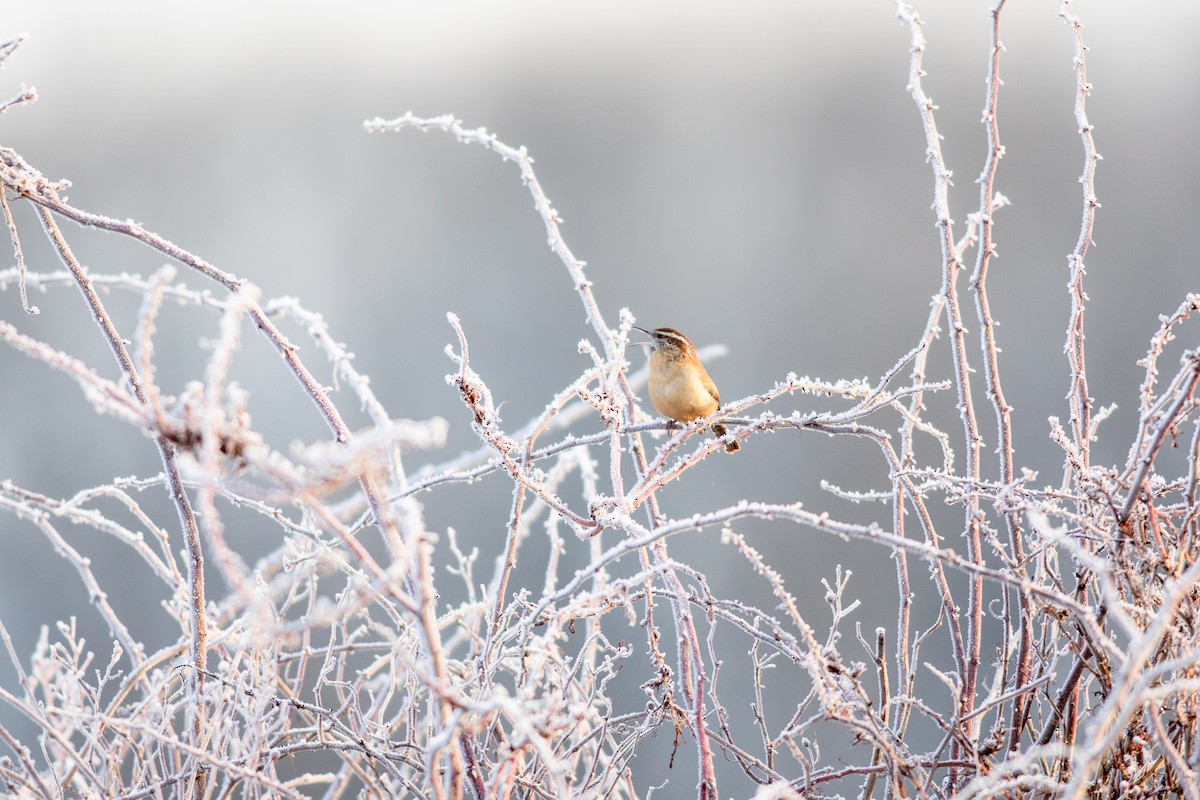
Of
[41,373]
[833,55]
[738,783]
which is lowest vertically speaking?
[738,783]

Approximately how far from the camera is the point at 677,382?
93.0 inches

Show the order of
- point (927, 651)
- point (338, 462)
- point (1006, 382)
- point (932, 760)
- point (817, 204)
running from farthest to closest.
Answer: point (817, 204) < point (1006, 382) < point (927, 651) < point (932, 760) < point (338, 462)

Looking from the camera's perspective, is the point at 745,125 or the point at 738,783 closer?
the point at 738,783

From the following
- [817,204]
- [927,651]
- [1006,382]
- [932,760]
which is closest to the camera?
[932,760]

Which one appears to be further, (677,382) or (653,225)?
(653,225)

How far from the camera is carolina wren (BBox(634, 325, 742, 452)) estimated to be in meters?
2.36

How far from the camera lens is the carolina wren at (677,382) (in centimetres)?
236

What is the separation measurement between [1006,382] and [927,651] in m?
1.39

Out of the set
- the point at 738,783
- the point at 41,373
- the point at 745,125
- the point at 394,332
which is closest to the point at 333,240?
the point at 394,332

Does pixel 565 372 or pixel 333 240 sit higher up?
pixel 333 240

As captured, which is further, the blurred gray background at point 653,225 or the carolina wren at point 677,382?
the blurred gray background at point 653,225

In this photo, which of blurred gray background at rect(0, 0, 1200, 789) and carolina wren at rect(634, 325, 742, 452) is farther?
blurred gray background at rect(0, 0, 1200, 789)

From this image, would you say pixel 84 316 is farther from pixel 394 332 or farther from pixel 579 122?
pixel 579 122

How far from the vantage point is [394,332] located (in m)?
4.89
